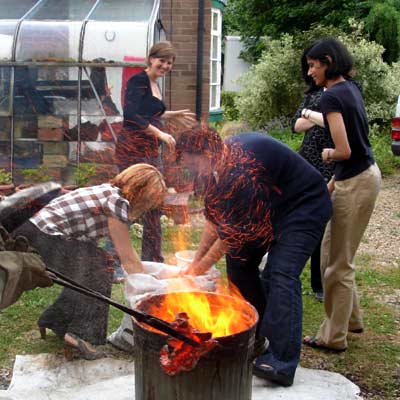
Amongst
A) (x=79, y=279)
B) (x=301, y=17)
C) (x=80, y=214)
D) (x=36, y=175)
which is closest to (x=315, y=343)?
(x=79, y=279)

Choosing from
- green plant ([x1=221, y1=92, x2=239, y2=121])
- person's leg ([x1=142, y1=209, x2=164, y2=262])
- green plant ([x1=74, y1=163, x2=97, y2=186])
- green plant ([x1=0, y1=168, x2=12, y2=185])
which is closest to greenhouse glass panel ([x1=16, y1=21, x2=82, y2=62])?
green plant ([x1=74, y1=163, x2=97, y2=186])

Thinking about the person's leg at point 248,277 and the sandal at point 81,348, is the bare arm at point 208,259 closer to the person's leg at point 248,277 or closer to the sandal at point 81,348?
the person's leg at point 248,277

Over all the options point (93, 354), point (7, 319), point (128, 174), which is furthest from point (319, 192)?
point (7, 319)

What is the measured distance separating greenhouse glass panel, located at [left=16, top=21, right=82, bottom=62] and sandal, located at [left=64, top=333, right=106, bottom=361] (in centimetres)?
479

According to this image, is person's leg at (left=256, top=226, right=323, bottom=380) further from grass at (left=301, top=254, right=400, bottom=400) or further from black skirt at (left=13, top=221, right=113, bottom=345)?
black skirt at (left=13, top=221, right=113, bottom=345)

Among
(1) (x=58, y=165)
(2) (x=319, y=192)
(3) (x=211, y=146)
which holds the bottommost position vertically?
(1) (x=58, y=165)

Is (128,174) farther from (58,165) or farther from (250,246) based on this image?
(58,165)

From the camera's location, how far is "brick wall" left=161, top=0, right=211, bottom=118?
32.2 ft

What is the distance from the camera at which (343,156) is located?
14.2ft

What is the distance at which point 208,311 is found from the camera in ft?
11.8

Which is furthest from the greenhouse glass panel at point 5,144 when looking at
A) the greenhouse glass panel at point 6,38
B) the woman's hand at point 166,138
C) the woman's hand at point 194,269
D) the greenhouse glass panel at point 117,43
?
the woman's hand at point 194,269

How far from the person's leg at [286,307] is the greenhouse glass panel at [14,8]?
6483 mm

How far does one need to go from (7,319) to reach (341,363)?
260 centimetres

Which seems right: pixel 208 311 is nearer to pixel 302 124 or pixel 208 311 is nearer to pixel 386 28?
pixel 302 124
